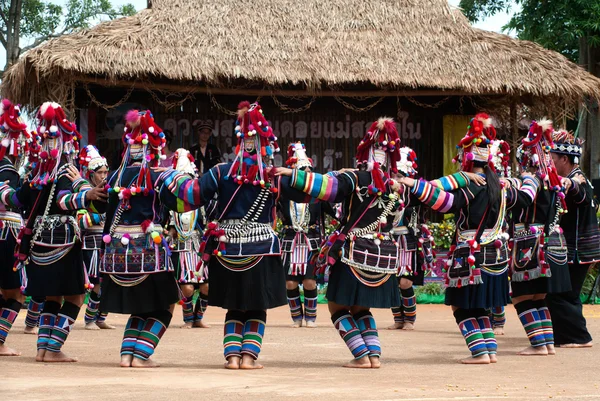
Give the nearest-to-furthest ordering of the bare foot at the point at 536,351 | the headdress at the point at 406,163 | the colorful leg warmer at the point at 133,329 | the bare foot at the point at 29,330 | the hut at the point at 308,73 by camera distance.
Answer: the colorful leg warmer at the point at 133,329 → the bare foot at the point at 536,351 → the headdress at the point at 406,163 → the bare foot at the point at 29,330 → the hut at the point at 308,73

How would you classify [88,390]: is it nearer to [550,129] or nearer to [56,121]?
[56,121]

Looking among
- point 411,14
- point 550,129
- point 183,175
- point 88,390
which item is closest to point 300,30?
point 411,14

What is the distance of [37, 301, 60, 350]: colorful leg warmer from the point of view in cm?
820

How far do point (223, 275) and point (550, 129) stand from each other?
3.23 m

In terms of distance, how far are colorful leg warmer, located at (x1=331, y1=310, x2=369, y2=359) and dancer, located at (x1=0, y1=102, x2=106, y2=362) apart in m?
2.05

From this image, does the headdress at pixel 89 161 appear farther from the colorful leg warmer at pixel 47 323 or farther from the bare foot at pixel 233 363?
the bare foot at pixel 233 363

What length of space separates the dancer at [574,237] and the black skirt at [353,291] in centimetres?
235

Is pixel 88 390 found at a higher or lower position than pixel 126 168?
lower

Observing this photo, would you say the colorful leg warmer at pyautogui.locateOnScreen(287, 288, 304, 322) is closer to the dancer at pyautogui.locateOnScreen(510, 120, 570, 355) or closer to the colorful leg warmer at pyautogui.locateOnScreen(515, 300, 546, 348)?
the dancer at pyautogui.locateOnScreen(510, 120, 570, 355)

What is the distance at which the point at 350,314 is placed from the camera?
812 centimetres

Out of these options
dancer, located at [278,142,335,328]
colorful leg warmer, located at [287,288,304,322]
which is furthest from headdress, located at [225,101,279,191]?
colorful leg warmer, located at [287,288,304,322]

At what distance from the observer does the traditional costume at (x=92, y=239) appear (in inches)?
382

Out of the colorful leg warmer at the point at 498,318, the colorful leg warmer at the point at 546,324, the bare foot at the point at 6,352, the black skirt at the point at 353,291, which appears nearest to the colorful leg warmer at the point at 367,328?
the black skirt at the point at 353,291

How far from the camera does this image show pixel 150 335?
7797mm
